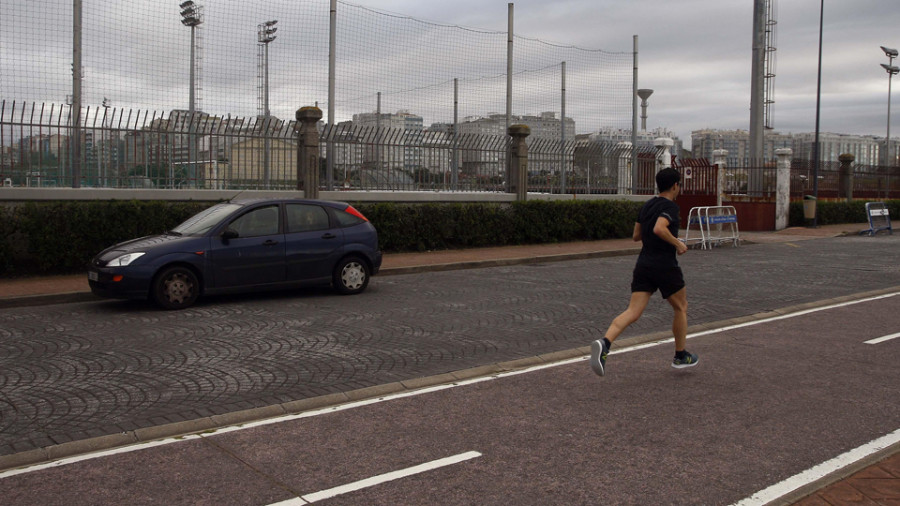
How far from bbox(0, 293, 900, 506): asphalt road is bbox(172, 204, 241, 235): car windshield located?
5756mm

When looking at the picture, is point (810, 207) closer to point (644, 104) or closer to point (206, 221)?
point (644, 104)

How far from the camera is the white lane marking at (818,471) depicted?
4.15m

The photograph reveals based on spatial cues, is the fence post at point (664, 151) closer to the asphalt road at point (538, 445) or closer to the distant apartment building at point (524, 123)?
the distant apartment building at point (524, 123)

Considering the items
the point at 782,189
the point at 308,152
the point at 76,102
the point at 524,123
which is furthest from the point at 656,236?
the point at 782,189

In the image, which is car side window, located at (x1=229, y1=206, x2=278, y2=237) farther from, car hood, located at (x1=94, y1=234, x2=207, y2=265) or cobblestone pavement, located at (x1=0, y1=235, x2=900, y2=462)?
cobblestone pavement, located at (x1=0, y1=235, x2=900, y2=462)

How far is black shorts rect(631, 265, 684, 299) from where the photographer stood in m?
6.73

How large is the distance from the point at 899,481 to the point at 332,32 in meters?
16.5

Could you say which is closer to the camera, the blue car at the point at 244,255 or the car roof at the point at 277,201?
the blue car at the point at 244,255

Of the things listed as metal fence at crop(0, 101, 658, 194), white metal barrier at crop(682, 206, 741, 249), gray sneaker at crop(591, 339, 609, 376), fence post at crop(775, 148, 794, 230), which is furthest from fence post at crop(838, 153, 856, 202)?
gray sneaker at crop(591, 339, 609, 376)

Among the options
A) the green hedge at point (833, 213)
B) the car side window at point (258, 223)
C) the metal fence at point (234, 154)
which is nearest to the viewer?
the car side window at point (258, 223)

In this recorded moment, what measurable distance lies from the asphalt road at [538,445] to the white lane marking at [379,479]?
0.01 metres

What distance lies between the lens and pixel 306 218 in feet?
38.3

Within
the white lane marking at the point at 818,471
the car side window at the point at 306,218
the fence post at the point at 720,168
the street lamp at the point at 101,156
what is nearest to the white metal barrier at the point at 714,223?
the fence post at the point at 720,168

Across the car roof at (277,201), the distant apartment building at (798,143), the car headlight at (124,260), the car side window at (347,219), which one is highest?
the distant apartment building at (798,143)
